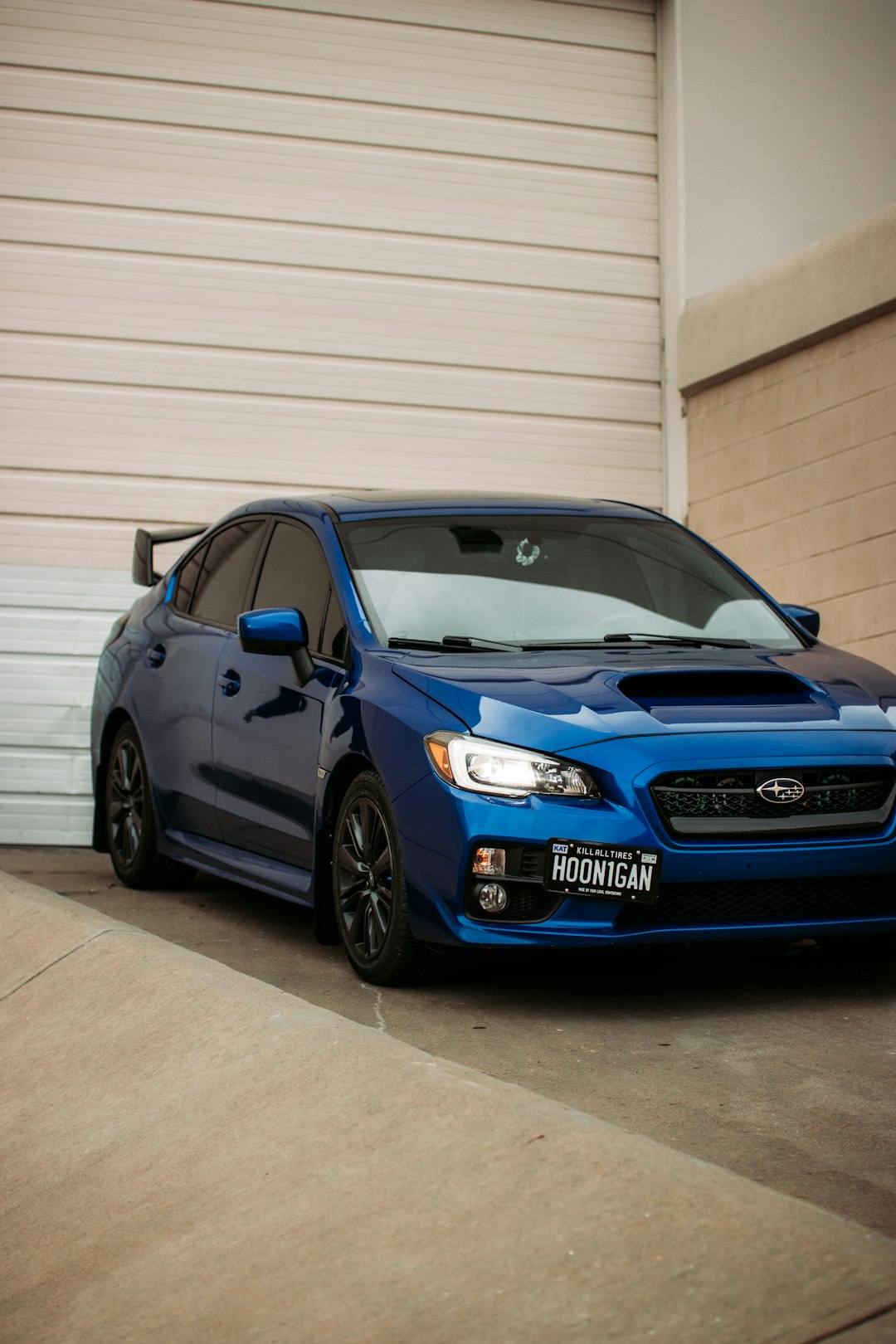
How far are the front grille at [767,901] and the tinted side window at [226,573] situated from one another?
8.45 feet

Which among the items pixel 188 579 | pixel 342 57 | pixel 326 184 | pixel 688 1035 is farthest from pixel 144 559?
pixel 688 1035

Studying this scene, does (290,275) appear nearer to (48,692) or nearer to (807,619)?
(48,692)

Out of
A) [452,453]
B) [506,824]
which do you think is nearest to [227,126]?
[452,453]

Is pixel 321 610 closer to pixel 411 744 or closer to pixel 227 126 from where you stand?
pixel 411 744

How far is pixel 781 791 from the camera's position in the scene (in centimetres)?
484

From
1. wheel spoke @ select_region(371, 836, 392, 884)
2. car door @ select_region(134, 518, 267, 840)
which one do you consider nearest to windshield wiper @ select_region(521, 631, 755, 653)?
wheel spoke @ select_region(371, 836, 392, 884)

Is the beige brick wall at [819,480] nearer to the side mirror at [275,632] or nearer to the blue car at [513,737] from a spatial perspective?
the blue car at [513,737]

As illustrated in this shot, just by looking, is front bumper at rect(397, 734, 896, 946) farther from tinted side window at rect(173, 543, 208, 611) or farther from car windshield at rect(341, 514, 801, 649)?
tinted side window at rect(173, 543, 208, 611)

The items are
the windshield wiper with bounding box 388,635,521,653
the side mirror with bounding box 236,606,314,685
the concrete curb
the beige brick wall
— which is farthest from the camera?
the beige brick wall

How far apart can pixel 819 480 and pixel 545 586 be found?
3.63 meters

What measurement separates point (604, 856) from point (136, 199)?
671 cm

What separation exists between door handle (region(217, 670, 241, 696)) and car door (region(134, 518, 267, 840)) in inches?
3.7

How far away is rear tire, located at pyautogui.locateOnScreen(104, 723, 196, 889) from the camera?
7355 mm

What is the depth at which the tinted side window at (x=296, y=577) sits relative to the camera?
6.05 metres
